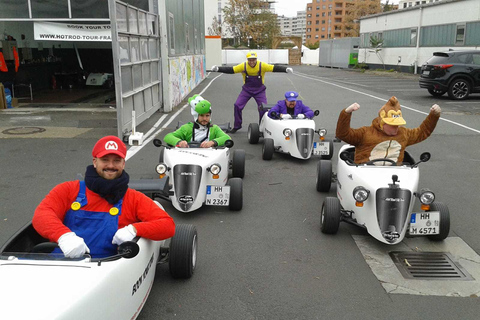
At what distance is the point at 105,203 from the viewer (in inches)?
142

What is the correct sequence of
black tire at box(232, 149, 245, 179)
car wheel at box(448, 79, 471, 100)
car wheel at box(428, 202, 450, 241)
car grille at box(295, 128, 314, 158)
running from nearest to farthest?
car wheel at box(428, 202, 450, 241), black tire at box(232, 149, 245, 179), car grille at box(295, 128, 314, 158), car wheel at box(448, 79, 471, 100)

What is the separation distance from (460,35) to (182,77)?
69.4 feet

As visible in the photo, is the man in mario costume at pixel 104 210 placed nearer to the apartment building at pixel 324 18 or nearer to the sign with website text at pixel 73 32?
the sign with website text at pixel 73 32

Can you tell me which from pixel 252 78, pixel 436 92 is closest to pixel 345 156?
pixel 252 78

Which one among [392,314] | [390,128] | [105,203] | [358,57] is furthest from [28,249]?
[358,57]

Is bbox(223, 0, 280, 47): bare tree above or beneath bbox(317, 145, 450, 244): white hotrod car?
above

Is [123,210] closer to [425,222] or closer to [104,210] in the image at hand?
[104,210]

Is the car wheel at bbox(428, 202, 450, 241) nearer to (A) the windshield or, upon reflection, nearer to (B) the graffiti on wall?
(A) the windshield

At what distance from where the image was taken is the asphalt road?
154 inches

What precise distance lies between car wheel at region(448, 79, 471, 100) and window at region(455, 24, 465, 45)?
45.8 ft

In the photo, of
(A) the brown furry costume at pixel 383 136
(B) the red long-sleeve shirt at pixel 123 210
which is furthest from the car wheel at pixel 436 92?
(B) the red long-sleeve shirt at pixel 123 210

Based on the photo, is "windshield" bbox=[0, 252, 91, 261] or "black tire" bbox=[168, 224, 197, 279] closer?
"windshield" bbox=[0, 252, 91, 261]

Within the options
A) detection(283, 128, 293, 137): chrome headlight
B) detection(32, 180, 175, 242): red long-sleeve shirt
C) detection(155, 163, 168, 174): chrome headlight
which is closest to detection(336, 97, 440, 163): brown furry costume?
detection(155, 163, 168, 174): chrome headlight

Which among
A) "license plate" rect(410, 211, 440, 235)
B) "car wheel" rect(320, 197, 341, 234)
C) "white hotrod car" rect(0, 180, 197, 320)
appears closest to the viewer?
"white hotrod car" rect(0, 180, 197, 320)
